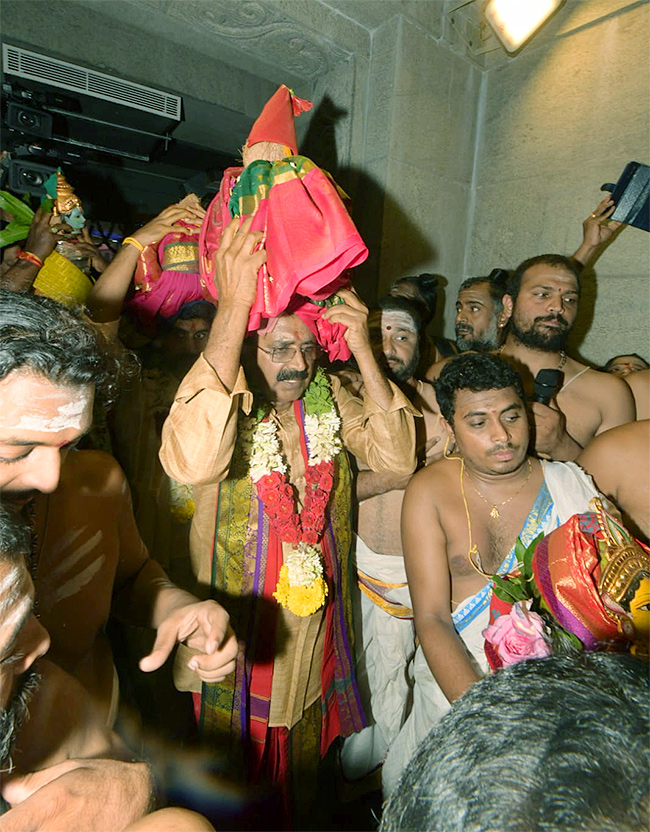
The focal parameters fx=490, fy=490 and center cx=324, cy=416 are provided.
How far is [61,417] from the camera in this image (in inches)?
40.3

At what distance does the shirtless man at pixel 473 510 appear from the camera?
2088mm

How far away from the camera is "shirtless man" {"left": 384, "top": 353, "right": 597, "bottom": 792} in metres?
2.09

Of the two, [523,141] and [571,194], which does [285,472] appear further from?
[523,141]

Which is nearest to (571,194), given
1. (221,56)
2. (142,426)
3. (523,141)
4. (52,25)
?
(523,141)

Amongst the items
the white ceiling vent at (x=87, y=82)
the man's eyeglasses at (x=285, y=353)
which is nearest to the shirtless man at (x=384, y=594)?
the man's eyeglasses at (x=285, y=353)

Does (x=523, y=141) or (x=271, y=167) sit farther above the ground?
(x=523, y=141)

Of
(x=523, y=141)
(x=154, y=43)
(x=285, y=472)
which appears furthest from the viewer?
(x=523, y=141)

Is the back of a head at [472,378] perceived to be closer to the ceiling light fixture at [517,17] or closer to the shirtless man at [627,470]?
the shirtless man at [627,470]

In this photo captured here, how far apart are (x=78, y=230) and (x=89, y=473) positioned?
5.53ft

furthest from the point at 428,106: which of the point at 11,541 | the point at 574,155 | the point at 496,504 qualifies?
the point at 11,541

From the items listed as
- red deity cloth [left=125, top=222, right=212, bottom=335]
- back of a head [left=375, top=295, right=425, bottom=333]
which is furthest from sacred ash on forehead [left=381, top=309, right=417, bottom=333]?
red deity cloth [left=125, top=222, right=212, bottom=335]

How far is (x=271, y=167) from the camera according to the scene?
1.66 metres

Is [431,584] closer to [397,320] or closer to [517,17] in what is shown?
[397,320]

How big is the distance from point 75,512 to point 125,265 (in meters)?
1.20
